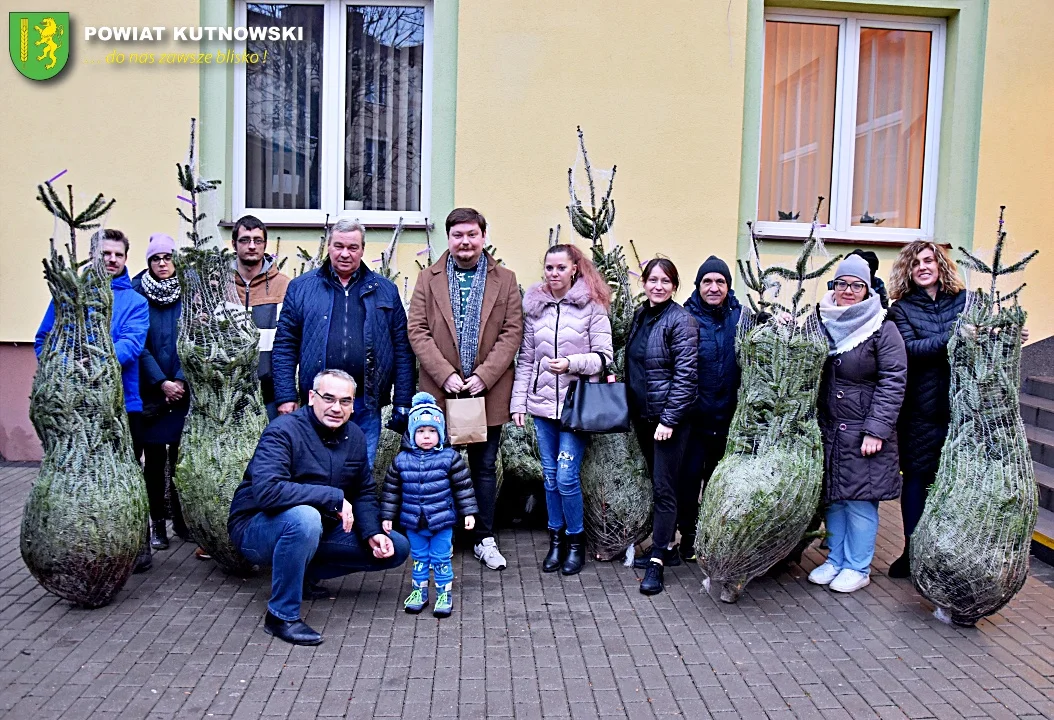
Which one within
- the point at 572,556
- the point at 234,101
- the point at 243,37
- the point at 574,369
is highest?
the point at 243,37

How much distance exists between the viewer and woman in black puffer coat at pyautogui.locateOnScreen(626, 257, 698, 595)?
15.5 ft

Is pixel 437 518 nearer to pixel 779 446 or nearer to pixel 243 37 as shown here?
pixel 779 446

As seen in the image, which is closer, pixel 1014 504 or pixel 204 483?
pixel 1014 504

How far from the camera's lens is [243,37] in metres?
7.62

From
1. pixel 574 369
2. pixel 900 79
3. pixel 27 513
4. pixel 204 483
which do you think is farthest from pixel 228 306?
pixel 900 79

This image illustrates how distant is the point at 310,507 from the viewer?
4.17m

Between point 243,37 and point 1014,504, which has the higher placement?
point 243,37

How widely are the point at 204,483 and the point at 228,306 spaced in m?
0.95

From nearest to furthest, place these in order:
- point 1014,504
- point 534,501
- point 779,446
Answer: point 1014,504 < point 779,446 < point 534,501

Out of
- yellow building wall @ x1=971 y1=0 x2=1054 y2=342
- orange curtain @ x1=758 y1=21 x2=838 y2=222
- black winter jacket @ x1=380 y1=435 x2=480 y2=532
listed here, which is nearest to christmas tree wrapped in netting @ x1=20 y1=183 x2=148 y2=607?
black winter jacket @ x1=380 y1=435 x2=480 y2=532

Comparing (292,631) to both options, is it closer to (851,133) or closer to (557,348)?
(557,348)

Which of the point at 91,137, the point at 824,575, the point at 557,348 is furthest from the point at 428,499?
the point at 91,137

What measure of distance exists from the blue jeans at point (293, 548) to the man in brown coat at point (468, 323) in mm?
961

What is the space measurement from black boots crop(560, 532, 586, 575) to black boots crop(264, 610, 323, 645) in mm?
1512
